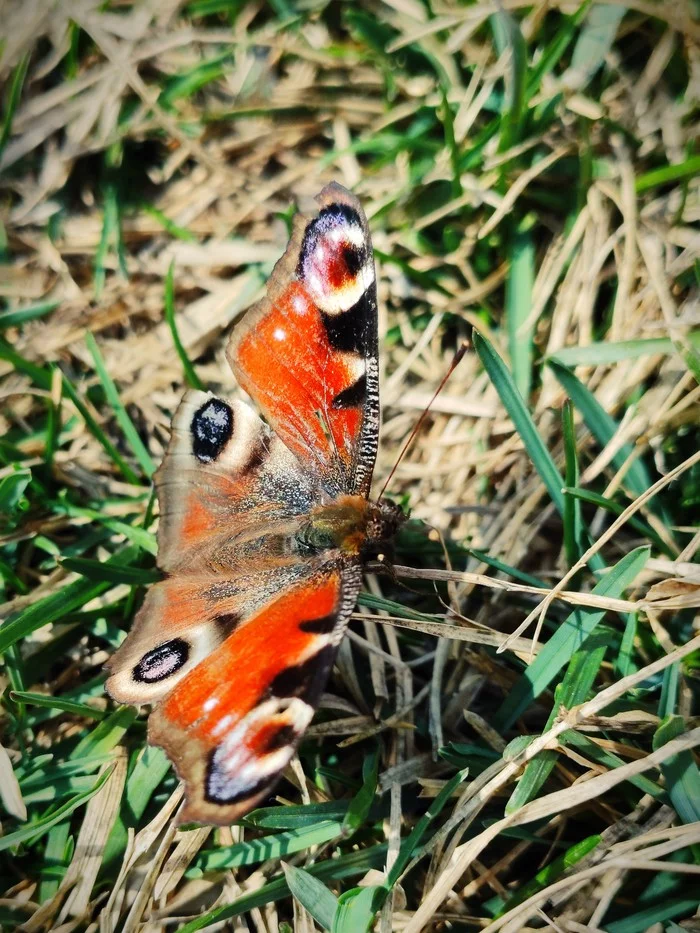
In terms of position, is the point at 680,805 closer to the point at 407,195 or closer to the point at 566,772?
the point at 566,772

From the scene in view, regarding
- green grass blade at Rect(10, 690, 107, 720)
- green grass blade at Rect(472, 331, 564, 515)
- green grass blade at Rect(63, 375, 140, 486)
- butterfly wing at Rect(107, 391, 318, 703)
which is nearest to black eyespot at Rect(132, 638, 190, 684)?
butterfly wing at Rect(107, 391, 318, 703)

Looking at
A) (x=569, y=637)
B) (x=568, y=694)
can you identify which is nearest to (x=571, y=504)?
(x=569, y=637)

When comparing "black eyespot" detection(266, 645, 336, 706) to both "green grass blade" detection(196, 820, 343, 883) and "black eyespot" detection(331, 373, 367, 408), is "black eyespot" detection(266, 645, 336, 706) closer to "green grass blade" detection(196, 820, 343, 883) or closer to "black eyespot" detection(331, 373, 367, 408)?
"green grass blade" detection(196, 820, 343, 883)

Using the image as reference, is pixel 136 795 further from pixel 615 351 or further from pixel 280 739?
pixel 615 351

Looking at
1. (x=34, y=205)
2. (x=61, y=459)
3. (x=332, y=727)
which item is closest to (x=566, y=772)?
(x=332, y=727)

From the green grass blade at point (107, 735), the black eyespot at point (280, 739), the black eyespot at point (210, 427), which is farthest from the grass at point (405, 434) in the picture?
the black eyespot at point (280, 739)

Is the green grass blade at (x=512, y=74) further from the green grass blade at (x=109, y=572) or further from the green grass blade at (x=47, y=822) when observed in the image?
the green grass blade at (x=47, y=822)
